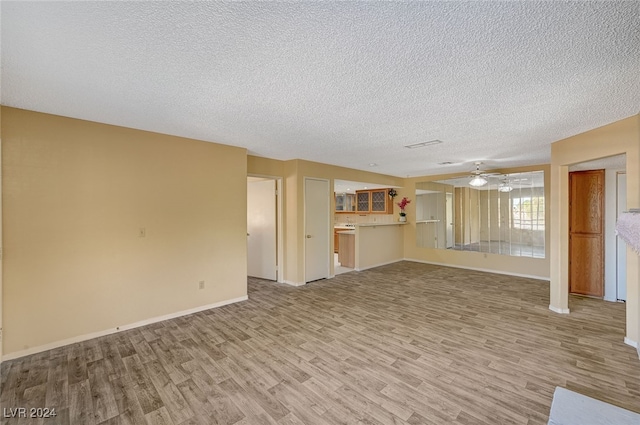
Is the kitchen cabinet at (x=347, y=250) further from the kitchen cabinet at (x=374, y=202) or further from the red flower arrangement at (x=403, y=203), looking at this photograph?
the kitchen cabinet at (x=374, y=202)

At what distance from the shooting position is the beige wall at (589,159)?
9.15 ft

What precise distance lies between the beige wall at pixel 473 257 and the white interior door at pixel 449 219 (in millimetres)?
272

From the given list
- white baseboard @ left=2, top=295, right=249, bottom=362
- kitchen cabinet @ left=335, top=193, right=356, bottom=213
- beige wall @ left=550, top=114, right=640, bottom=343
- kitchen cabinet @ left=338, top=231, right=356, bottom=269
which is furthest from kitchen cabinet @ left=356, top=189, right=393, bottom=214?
white baseboard @ left=2, top=295, right=249, bottom=362

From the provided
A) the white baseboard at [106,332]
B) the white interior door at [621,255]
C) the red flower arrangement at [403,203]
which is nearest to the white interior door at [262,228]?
the white baseboard at [106,332]

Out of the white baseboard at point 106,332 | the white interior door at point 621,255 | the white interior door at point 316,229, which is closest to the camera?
the white baseboard at point 106,332

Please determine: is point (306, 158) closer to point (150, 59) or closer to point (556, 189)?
point (150, 59)

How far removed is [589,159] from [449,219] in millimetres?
4265

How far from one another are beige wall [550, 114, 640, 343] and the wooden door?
1.46 meters

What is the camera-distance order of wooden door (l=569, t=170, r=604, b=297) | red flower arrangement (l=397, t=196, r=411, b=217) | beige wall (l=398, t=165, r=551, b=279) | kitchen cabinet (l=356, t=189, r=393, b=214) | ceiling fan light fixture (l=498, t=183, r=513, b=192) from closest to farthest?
1. wooden door (l=569, t=170, r=604, b=297)
2. beige wall (l=398, t=165, r=551, b=279)
3. ceiling fan light fixture (l=498, t=183, r=513, b=192)
4. red flower arrangement (l=397, t=196, r=411, b=217)
5. kitchen cabinet (l=356, t=189, r=393, b=214)

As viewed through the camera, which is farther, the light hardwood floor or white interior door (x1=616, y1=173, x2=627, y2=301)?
white interior door (x1=616, y1=173, x2=627, y2=301)

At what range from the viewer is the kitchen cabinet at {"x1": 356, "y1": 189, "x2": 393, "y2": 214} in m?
8.51

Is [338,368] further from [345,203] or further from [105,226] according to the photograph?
[345,203]

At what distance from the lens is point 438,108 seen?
2594 mm

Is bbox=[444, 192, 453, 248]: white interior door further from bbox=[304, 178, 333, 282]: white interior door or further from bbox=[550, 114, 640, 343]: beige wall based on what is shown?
bbox=[304, 178, 333, 282]: white interior door
